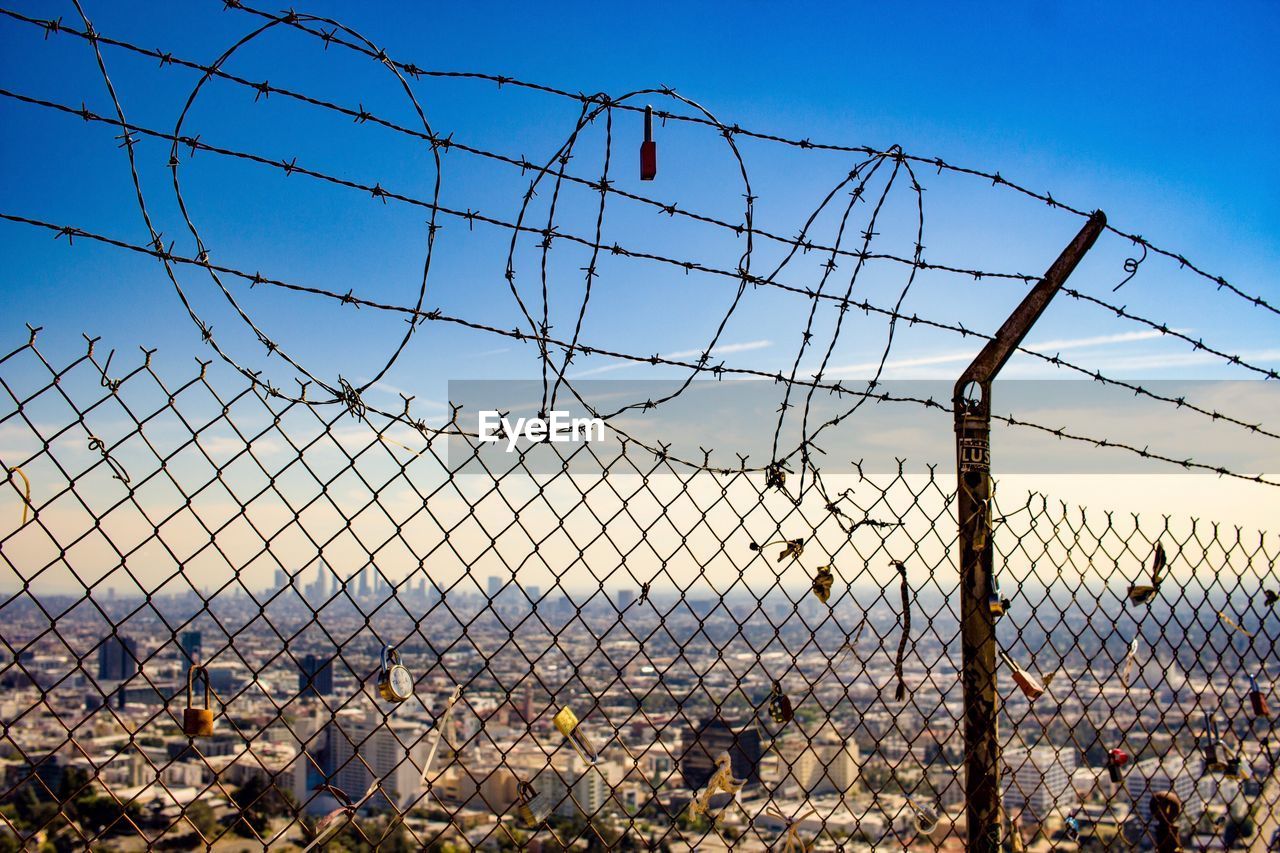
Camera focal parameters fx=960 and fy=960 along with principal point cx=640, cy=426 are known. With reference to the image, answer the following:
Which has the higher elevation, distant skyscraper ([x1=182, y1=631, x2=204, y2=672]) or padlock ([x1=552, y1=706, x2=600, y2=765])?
distant skyscraper ([x1=182, y1=631, x2=204, y2=672])

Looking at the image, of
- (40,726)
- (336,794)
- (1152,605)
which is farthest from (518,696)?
(336,794)

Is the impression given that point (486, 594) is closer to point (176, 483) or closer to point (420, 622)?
point (420, 622)

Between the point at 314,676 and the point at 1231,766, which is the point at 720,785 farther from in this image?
the point at 1231,766

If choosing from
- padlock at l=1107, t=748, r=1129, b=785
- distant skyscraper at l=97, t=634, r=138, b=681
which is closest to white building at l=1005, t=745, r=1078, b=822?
padlock at l=1107, t=748, r=1129, b=785

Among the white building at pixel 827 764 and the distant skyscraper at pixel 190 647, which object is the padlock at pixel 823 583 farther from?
the distant skyscraper at pixel 190 647

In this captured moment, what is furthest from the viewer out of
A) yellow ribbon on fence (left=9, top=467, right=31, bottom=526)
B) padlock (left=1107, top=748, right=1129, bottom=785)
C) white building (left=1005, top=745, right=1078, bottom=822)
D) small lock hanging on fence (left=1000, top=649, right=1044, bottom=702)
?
padlock (left=1107, top=748, right=1129, bottom=785)

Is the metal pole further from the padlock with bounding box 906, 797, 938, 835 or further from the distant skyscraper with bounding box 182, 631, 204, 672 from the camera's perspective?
the distant skyscraper with bounding box 182, 631, 204, 672
